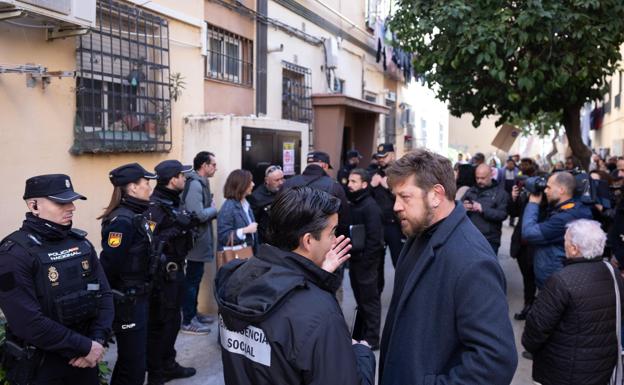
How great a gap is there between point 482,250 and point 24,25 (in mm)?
4475

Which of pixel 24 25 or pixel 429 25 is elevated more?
pixel 429 25

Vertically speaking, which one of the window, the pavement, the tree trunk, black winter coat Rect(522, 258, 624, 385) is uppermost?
the window

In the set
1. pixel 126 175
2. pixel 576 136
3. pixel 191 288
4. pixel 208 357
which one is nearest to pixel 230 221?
pixel 191 288

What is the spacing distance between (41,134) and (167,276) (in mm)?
1905

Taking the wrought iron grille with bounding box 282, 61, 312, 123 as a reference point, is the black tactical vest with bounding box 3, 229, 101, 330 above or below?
below

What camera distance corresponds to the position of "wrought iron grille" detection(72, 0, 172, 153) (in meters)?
5.55

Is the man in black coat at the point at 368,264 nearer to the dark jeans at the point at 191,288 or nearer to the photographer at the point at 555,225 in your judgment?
the photographer at the point at 555,225

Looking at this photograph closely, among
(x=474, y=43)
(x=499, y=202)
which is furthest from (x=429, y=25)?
(x=499, y=202)

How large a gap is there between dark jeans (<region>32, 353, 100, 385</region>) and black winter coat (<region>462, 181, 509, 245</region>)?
14.7 feet

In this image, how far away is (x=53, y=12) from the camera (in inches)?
182

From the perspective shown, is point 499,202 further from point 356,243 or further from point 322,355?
point 322,355

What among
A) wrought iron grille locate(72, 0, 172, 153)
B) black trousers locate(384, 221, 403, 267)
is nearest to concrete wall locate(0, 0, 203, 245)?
wrought iron grille locate(72, 0, 172, 153)

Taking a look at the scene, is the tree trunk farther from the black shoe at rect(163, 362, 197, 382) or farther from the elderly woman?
the black shoe at rect(163, 362, 197, 382)

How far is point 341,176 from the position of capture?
994cm
